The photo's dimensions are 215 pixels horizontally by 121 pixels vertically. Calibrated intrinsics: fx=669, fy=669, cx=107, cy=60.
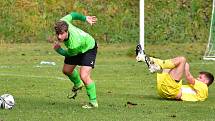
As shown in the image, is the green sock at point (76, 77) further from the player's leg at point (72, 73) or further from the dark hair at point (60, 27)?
the dark hair at point (60, 27)

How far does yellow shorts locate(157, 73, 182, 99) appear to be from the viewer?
11836 millimetres

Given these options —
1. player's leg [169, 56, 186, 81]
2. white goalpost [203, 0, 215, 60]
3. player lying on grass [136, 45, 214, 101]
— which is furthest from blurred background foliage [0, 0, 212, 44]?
player's leg [169, 56, 186, 81]

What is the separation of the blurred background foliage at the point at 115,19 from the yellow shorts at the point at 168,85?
55.2 ft

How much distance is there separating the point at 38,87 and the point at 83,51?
3.38 meters

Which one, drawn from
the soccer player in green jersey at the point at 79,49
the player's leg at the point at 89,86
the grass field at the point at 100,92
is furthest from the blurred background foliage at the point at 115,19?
the player's leg at the point at 89,86

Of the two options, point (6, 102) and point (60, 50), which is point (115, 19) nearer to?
point (60, 50)

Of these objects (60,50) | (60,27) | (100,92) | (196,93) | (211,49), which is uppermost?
(60,27)

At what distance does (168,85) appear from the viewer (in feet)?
39.0

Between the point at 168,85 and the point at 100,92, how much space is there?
1939 mm

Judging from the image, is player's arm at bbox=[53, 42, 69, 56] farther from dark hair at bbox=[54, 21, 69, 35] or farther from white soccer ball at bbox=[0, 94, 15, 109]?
white soccer ball at bbox=[0, 94, 15, 109]

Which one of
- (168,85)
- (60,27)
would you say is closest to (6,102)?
(60,27)

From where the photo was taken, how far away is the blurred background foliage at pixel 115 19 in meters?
29.0

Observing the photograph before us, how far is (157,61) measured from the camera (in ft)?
39.5

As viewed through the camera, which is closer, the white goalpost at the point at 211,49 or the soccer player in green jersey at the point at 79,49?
the soccer player in green jersey at the point at 79,49
